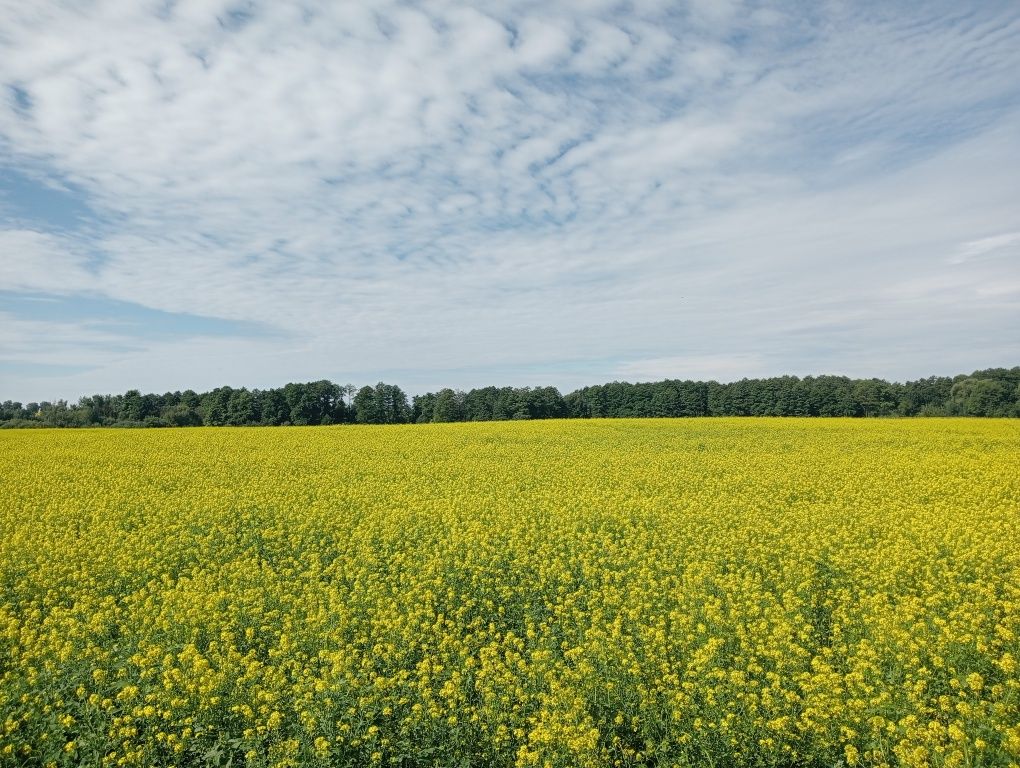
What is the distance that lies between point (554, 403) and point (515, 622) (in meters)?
61.7

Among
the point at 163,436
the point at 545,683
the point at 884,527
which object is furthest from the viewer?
the point at 163,436

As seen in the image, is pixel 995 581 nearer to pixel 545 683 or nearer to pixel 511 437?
pixel 545 683

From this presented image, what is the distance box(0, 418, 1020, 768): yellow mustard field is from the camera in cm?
515

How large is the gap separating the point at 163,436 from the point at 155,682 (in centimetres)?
2989

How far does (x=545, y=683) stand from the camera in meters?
5.99

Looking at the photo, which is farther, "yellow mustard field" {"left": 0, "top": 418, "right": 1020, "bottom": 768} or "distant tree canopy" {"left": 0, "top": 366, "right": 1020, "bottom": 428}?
"distant tree canopy" {"left": 0, "top": 366, "right": 1020, "bottom": 428}

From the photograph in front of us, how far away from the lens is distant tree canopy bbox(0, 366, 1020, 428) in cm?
5944

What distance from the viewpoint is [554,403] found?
6938cm

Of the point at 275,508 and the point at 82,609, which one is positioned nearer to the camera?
the point at 82,609

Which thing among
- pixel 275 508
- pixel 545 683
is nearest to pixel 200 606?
pixel 545 683

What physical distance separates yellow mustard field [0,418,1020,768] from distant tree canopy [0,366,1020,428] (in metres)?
47.1

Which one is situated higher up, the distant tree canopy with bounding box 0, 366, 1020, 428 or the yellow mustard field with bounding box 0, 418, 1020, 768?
the distant tree canopy with bounding box 0, 366, 1020, 428

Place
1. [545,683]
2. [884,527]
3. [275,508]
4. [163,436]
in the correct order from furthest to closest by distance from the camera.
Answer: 1. [163,436]
2. [275,508]
3. [884,527]
4. [545,683]

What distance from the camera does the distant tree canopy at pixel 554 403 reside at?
2340 inches
